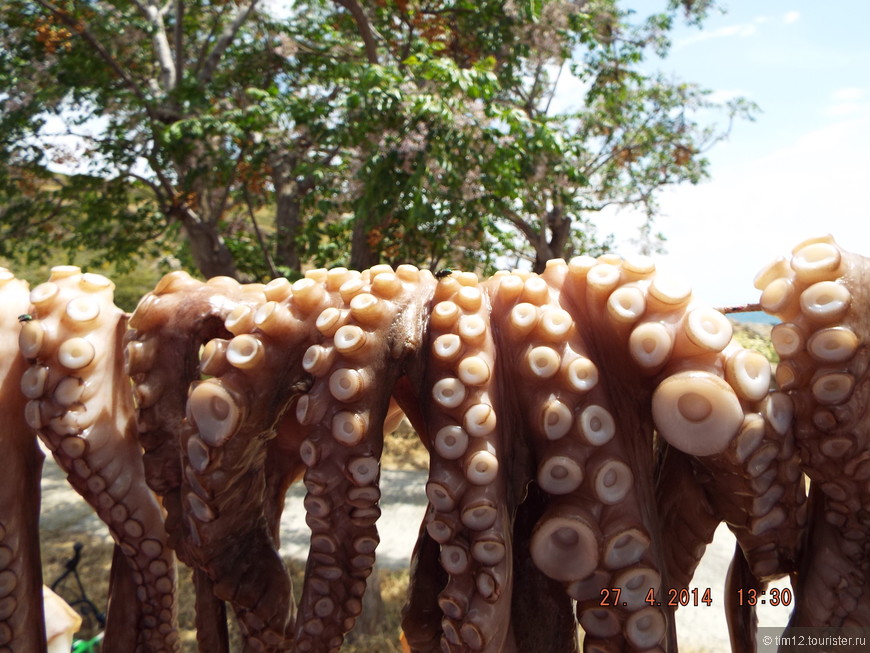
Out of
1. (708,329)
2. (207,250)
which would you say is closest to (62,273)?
(708,329)

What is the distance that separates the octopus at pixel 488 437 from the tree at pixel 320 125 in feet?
8.78

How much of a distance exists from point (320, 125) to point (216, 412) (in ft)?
11.8

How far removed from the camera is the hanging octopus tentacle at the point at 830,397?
79cm

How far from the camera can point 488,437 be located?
850mm

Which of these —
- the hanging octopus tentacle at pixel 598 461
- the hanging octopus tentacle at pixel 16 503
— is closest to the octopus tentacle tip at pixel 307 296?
the hanging octopus tentacle at pixel 598 461

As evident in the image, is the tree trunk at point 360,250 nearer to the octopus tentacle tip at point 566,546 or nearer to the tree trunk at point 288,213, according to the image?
the tree trunk at point 288,213

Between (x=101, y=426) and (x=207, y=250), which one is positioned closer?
(x=101, y=426)

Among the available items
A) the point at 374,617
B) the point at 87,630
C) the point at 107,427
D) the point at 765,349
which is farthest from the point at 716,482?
the point at 765,349

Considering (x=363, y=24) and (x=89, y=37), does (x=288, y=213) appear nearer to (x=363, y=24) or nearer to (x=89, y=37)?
(x=363, y=24)

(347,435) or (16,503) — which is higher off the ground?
(347,435)

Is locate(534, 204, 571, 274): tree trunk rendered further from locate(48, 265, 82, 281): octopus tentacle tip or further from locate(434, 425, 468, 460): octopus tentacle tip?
locate(434, 425, 468, 460): octopus tentacle tip

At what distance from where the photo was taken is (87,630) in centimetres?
357

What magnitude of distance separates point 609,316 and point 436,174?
3.19m
